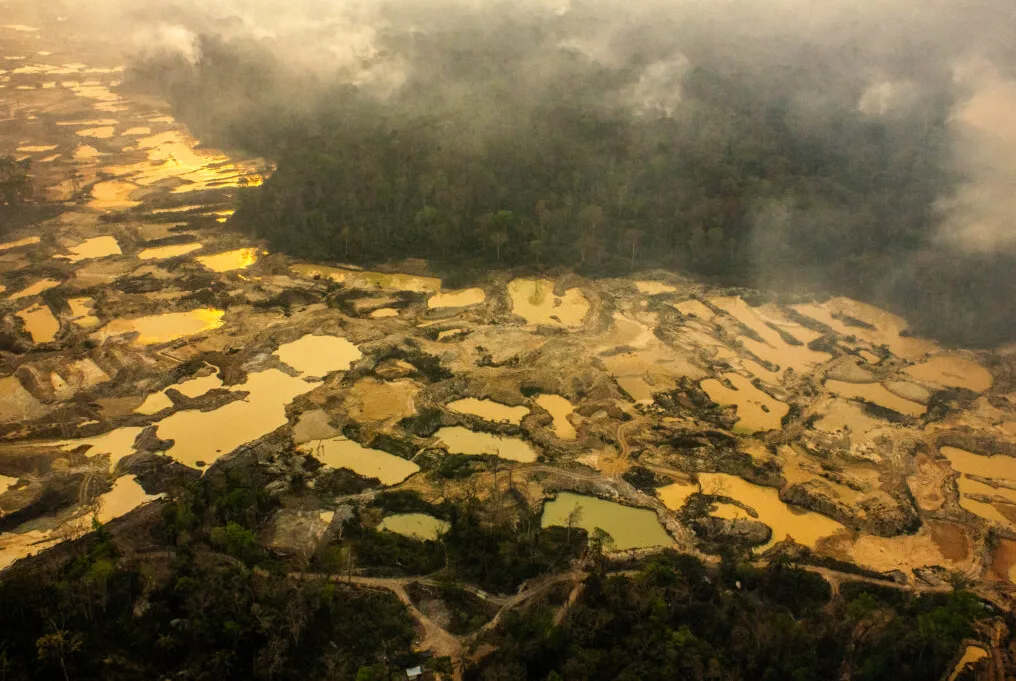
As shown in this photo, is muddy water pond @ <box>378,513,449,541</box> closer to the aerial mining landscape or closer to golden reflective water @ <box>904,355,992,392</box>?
the aerial mining landscape

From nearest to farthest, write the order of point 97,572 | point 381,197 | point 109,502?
point 97,572
point 109,502
point 381,197

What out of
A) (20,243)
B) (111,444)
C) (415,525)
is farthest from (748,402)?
(20,243)

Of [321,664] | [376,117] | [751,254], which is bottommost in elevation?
[321,664]

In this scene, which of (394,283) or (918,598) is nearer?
(918,598)

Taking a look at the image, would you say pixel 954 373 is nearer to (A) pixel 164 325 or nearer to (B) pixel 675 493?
(B) pixel 675 493

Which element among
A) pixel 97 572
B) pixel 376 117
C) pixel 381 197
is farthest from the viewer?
pixel 376 117

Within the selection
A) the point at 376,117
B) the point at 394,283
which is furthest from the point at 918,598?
the point at 376,117

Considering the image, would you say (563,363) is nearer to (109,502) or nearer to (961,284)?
(109,502)

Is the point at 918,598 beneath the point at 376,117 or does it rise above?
beneath
